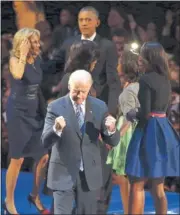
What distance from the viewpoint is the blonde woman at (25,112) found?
5.79 m

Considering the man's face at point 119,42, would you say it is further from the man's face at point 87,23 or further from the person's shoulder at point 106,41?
the man's face at point 87,23

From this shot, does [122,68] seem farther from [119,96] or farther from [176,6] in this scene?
[176,6]

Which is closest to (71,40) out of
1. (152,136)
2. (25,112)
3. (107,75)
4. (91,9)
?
(91,9)

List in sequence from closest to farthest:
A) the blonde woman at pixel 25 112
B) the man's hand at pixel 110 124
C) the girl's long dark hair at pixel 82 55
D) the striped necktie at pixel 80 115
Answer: the man's hand at pixel 110 124
the striped necktie at pixel 80 115
the girl's long dark hair at pixel 82 55
the blonde woman at pixel 25 112

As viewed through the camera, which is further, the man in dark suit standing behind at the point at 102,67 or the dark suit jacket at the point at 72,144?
the man in dark suit standing behind at the point at 102,67

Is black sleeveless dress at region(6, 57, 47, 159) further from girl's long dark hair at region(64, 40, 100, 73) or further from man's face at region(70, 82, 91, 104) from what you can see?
man's face at region(70, 82, 91, 104)

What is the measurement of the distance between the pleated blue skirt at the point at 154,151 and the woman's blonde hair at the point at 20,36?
115 cm

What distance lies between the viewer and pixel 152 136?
213 inches

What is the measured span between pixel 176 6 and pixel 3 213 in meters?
2.20

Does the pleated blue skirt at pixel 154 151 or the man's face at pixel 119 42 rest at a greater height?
the man's face at pixel 119 42

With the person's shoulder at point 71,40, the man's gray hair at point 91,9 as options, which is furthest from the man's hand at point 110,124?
the man's gray hair at point 91,9

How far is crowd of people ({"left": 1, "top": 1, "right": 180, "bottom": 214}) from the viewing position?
219 inches

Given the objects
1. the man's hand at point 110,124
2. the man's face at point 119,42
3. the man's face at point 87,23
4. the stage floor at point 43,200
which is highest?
the man's face at point 87,23

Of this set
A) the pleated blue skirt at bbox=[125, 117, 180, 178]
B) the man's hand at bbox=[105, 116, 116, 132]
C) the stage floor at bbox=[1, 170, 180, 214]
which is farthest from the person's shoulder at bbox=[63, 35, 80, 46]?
the man's hand at bbox=[105, 116, 116, 132]
